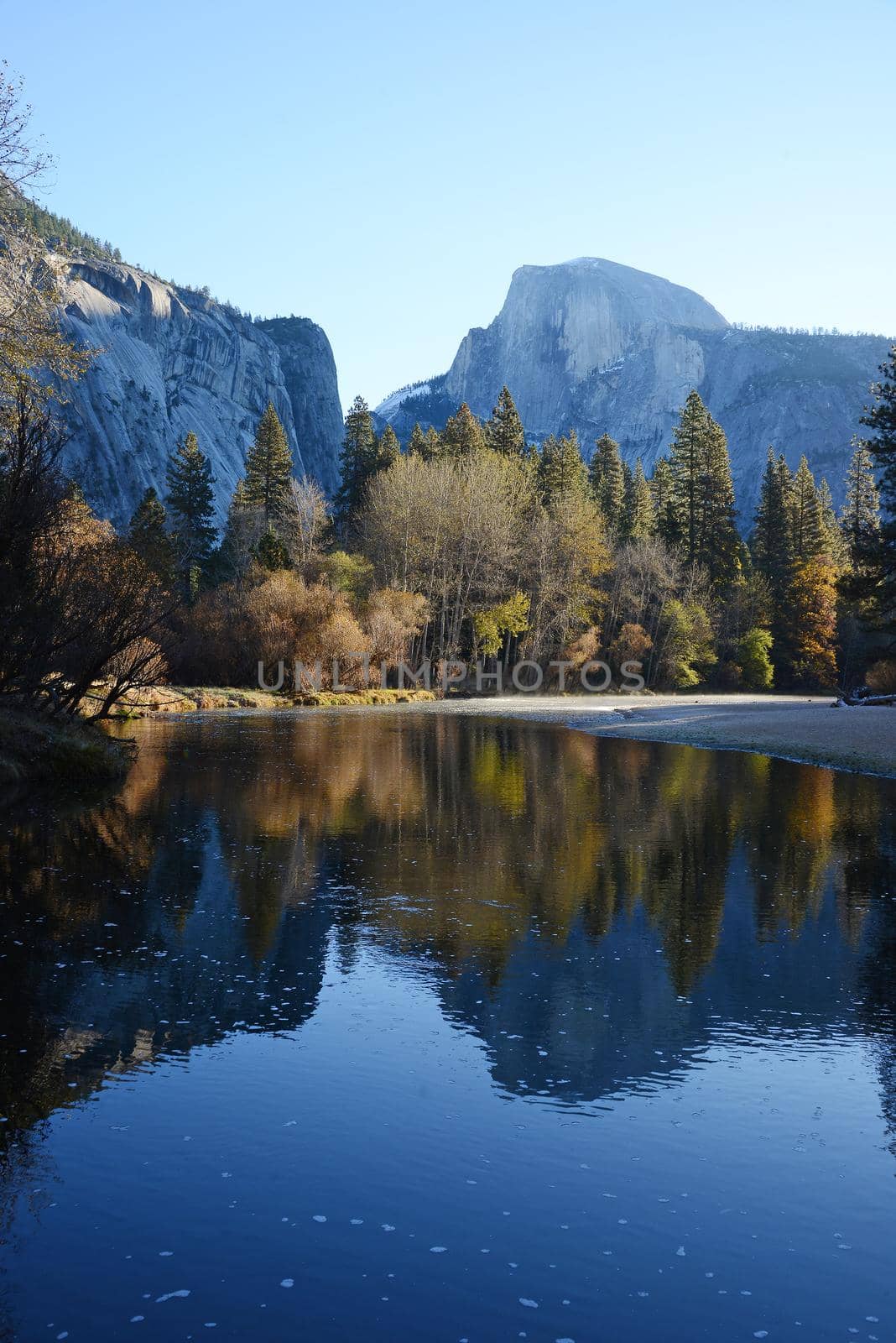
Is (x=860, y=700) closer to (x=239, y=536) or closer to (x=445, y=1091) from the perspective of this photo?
(x=445, y=1091)

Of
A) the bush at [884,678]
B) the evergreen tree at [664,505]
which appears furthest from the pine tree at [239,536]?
the bush at [884,678]

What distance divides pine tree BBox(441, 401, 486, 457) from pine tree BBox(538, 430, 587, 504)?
5.18 metres

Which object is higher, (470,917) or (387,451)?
(387,451)

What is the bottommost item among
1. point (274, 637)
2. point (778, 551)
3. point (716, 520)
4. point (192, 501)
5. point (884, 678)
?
point (884, 678)

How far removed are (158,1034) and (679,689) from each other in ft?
234

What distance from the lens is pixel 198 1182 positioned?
5227 mm

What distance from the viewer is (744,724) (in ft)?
123

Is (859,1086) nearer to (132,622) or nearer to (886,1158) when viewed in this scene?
(886,1158)

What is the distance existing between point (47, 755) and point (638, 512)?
69.9 m

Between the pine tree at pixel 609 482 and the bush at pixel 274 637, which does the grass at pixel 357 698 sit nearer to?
the bush at pixel 274 637

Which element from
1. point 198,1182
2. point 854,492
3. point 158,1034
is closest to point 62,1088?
point 158,1034

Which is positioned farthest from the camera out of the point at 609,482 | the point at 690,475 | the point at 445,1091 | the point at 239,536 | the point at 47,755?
the point at 609,482

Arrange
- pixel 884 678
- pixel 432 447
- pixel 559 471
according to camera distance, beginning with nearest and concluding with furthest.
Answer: pixel 884 678
pixel 559 471
pixel 432 447

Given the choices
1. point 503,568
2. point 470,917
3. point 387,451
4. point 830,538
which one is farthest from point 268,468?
point 470,917
